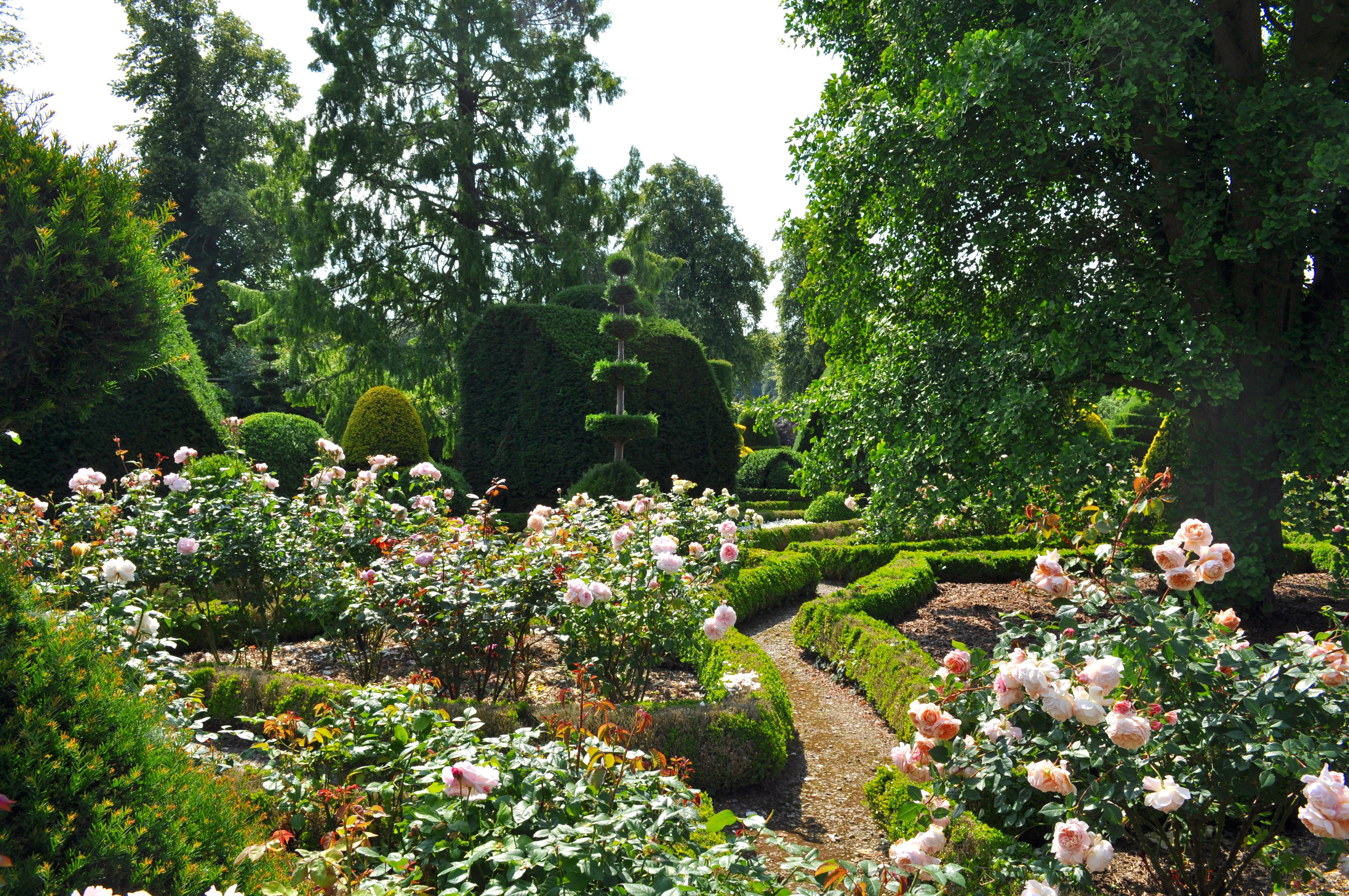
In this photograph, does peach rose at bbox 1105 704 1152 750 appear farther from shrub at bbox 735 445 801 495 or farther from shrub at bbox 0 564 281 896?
shrub at bbox 735 445 801 495

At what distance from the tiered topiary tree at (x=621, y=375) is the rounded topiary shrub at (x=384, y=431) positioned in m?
3.76

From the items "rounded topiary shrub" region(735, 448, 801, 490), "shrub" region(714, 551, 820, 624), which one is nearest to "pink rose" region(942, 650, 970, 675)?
"shrub" region(714, 551, 820, 624)

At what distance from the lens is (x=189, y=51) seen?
24703mm

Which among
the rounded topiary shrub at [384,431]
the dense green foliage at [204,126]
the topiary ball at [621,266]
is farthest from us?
the dense green foliage at [204,126]

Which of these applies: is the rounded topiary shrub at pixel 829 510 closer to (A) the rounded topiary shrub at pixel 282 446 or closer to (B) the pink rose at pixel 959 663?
(A) the rounded topiary shrub at pixel 282 446

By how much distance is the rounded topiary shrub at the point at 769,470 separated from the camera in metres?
19.2

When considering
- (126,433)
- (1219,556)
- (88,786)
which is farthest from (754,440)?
(88,786)

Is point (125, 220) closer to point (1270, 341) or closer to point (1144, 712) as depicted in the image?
point (1144, 712)

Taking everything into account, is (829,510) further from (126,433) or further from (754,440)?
(754,440)

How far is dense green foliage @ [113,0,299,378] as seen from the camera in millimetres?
24234

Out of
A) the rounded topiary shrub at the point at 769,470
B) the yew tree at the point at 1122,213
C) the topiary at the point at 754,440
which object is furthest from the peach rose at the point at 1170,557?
the topiary at the point at 754,440

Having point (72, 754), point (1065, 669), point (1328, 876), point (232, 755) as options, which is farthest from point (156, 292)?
point (1328, 876)

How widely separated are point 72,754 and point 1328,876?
14.9 feet

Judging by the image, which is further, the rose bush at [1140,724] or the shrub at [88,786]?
the rose bush at [1140,724]
